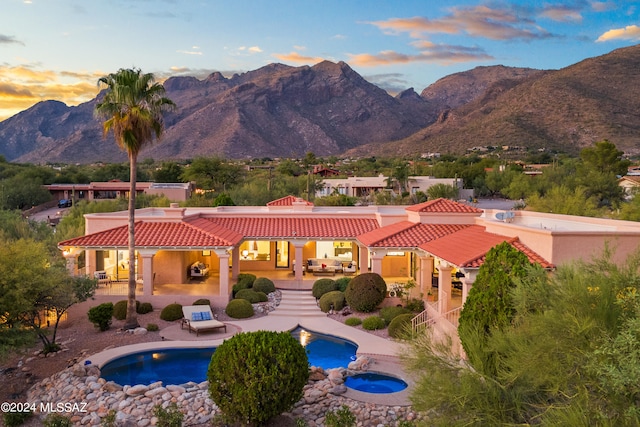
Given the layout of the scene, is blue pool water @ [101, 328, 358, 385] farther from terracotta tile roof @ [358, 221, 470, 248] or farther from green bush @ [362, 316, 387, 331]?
terracotta tile roof @ [358, 221, 470, 248]

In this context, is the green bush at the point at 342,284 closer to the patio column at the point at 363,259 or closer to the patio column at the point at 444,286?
the patio column at the point at 363,259

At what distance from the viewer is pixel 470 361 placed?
9.79m

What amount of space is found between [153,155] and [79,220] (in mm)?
110930

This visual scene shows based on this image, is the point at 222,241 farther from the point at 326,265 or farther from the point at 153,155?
the point at 153,155

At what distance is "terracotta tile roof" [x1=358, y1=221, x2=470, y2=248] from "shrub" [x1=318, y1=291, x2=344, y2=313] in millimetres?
2896

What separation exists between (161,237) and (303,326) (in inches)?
337

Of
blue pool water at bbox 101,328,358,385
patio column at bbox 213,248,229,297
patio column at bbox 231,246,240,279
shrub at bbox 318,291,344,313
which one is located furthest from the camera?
patio column at bbox 231,246,240,279

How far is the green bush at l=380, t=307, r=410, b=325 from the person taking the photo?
20859 millimetres

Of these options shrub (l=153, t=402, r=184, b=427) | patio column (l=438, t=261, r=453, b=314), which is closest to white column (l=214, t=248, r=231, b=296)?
patio column (l=438, t=261, r=453, b=314)

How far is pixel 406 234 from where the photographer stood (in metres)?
25.6

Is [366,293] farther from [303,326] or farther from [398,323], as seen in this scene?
[303,326]

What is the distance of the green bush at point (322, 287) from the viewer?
82.2 feet

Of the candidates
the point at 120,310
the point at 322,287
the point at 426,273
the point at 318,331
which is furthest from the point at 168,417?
the point at 426,273

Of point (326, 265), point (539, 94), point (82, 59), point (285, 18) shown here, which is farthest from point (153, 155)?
point (326, 265)
